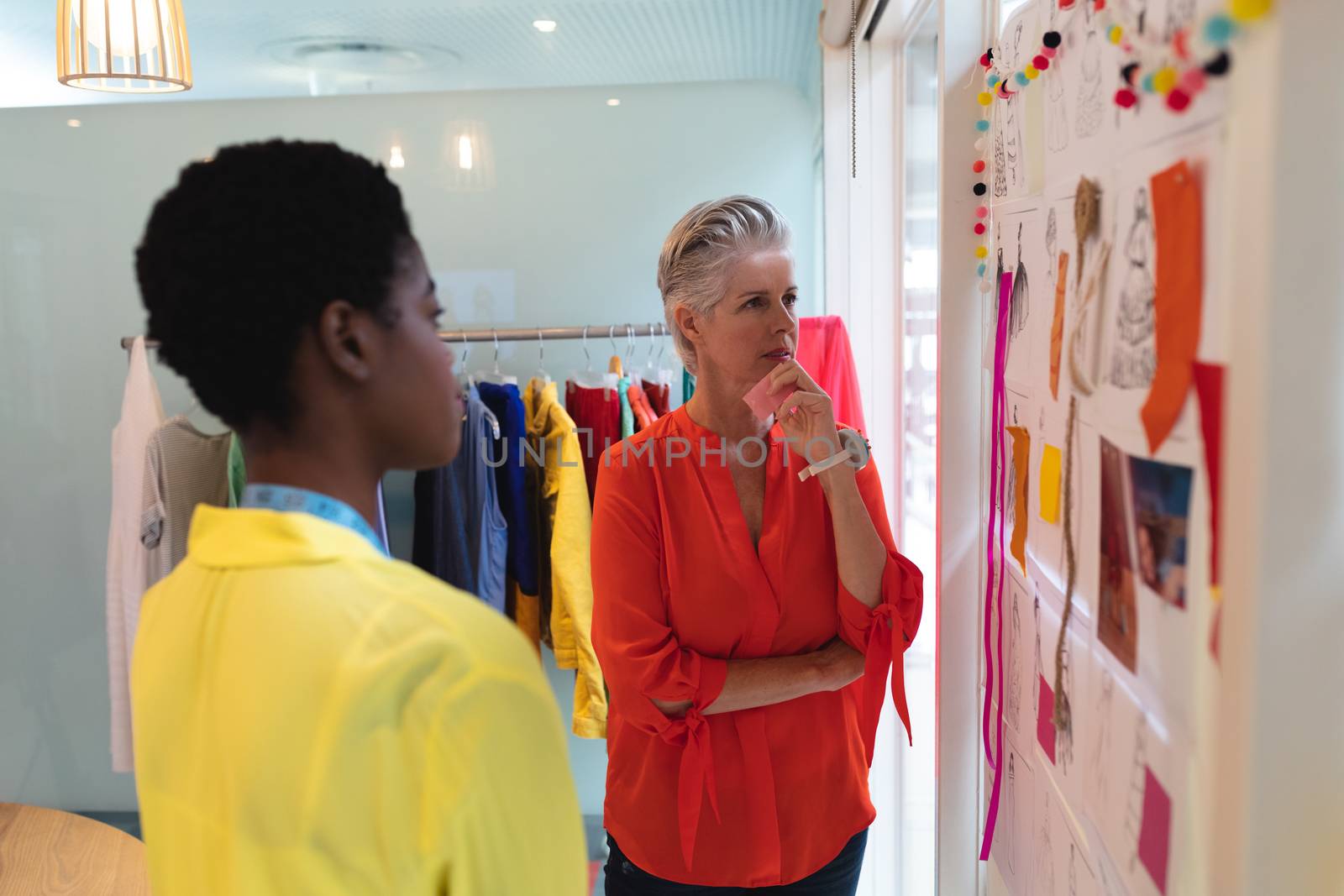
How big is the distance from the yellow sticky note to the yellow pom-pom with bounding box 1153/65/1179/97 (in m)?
0.37

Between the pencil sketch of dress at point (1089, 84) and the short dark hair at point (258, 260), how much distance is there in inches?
21.9

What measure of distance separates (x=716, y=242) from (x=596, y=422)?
3.12 ft

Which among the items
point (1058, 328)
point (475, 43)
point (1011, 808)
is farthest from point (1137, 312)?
point (475, 43)

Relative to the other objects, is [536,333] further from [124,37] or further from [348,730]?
[348,730]

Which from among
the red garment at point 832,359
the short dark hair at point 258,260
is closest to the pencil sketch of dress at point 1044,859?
the short dark hair at point 258,260

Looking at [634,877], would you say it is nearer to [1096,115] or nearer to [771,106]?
[1096,115]

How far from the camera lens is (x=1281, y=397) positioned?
0.50 m

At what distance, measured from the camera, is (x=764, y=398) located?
53.7 inches

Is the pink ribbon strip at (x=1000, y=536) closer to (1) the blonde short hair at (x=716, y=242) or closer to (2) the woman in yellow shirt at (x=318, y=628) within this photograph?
(1) the blonde short hair at (x=716, y=242)

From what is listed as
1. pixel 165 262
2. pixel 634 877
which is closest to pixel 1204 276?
pixel 165 262

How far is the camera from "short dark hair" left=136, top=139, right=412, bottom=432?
552mm

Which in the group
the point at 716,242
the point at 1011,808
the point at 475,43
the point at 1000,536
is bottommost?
the point at 1011,808

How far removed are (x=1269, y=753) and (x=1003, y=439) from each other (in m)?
0.59

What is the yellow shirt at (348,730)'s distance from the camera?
1.71ft
